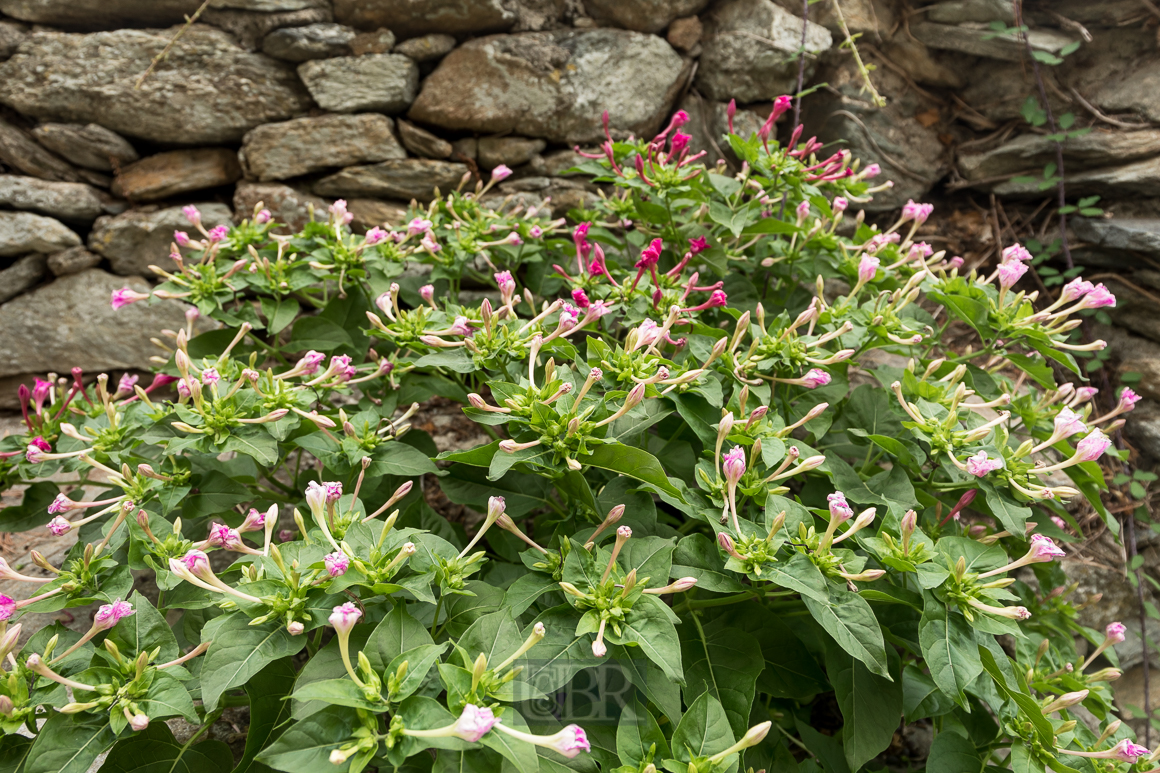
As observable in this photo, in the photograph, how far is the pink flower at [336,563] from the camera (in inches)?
46.3

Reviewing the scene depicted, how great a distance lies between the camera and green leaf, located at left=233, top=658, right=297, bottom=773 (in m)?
1.40

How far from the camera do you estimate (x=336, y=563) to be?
1176mm

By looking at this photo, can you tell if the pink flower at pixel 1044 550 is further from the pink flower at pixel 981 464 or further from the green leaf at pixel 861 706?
the green leaf at pixel 861 706

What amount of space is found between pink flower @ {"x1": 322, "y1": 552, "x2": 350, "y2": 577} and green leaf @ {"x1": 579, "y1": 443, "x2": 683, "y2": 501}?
536mm

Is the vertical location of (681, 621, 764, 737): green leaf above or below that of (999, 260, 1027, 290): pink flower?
below

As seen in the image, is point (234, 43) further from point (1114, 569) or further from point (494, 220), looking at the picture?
point (1114, 569)

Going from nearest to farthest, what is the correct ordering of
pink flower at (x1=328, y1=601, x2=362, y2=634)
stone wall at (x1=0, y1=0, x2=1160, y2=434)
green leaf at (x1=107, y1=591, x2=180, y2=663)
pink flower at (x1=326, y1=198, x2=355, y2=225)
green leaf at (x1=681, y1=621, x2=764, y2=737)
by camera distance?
pink flower at (x1=328, y1=601, x2=362, y2=634) < green leaf at (x1=107, y1=591, x2=180, y2=663) < green leaf at (x1=681, y1=621, x2=764, y2=737) < pink flower at (x1=326, y1=198, x2=355, y2=225) < stone wall at (x1=0, y1=0, x2=1160, y2=434)

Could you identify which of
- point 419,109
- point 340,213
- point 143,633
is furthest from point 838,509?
point 419,109

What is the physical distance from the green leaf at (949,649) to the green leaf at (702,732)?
0.45 metres

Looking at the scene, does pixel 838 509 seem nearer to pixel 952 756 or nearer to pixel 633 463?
pixel 633 463

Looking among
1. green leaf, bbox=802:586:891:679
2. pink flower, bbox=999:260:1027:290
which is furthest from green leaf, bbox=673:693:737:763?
pink flower, bbox=999:260:1027:290

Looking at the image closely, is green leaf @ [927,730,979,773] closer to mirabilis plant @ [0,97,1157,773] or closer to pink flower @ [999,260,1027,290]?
mirabilis plant @ [0,97,1157,773]

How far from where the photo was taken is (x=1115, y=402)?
299cm

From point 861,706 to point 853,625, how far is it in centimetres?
41
